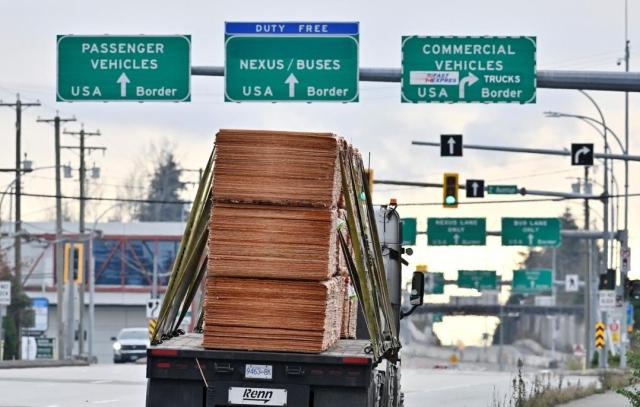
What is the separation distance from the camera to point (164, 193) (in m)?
153

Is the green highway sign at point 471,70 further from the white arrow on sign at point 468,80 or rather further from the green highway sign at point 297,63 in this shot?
the green highway sign at point 297,63

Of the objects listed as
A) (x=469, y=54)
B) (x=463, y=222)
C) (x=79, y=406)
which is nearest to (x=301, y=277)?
(x=79, y=406)

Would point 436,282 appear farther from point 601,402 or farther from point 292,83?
point 292,83

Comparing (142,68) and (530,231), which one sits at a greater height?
(142,68)

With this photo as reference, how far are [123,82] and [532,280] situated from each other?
75457 mm

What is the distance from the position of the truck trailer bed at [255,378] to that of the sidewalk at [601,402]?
17.8 metres

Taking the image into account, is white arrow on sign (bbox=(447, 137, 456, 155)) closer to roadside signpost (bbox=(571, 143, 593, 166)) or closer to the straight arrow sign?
roadside signpost (bbox=(571, 143, 593, 166))

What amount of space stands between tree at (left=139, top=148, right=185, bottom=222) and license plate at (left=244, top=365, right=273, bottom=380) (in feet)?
439

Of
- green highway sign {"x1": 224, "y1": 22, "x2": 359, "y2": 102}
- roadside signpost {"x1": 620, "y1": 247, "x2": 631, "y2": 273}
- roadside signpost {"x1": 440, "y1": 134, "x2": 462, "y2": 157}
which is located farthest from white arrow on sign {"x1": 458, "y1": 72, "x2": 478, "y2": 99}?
roadside signpost {"x1": 620, "y1": 247, "x2": 631, "y2": 273}

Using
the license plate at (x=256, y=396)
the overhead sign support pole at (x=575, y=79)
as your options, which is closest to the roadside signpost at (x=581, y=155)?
the overhead sign support pole at (x=575, y=79)

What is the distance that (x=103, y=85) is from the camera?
100 ft

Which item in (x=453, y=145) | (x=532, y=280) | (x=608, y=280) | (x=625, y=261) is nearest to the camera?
(x=453, y=145)

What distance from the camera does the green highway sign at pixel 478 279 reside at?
309 feet

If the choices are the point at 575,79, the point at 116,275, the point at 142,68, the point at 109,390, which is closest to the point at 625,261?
the point at 109,390
